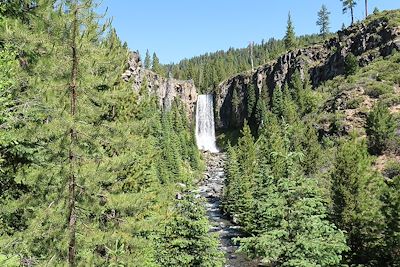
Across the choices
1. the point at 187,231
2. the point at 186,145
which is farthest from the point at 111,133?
the point at 186,145

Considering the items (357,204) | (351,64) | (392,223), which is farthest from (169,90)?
(392,223)

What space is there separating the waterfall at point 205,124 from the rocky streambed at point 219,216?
13.4 m

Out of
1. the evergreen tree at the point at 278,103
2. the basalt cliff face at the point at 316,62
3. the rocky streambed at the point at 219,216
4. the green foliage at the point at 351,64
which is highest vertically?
the basalt cliff face at the point at 316,62

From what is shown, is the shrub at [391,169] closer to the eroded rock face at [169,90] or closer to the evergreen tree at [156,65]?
the eroded rock face at [169,90]

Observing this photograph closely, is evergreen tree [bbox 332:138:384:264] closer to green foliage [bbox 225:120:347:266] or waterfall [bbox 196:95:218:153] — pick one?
green foliage [bbox 225:120:347:266]

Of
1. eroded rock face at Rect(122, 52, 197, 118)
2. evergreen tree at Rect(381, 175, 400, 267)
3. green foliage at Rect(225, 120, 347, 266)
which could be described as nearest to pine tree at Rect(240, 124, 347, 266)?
green foliage at Rect(225, 120, 347, 266)

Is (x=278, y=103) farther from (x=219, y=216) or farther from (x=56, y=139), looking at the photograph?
(x=56, y=139)

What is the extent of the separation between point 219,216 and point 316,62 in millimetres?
57900

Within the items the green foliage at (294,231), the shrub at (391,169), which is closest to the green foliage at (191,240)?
the green foliage at (294,231)

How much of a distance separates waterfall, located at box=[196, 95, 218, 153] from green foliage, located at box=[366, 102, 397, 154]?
7038 cm

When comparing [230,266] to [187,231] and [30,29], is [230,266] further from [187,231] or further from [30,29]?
[30,29]

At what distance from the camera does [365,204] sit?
23.0 metres

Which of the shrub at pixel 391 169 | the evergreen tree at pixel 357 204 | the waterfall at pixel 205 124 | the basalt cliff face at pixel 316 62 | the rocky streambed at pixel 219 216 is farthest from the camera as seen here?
the waterfall at pixel 205 124

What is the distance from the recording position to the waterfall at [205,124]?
115812mm
